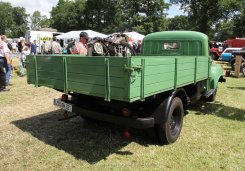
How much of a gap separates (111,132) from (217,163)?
6.76ft

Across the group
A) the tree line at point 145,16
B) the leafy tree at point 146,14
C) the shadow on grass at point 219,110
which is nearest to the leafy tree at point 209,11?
the tree line at point 145,16

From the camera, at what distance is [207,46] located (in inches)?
269

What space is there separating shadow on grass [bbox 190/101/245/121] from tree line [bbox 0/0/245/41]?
3874cm

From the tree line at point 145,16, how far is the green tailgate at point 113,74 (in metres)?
42.2

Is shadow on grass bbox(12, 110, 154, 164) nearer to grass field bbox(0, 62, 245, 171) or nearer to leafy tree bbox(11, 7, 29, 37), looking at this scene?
grass field bbox(0, 62, 245, 171)

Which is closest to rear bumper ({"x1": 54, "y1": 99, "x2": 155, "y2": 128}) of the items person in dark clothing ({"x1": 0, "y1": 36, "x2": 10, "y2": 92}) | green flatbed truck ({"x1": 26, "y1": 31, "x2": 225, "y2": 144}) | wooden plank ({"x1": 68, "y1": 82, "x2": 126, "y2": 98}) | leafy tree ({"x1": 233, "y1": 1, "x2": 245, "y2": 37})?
green flatbed truck ({"x1": 26, "y1": 31, "x2": 225, "y2": 144})

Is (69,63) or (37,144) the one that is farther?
(37,144)

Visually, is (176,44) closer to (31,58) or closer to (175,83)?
(175,83)

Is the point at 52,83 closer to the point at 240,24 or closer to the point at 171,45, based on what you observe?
the point at 171,45

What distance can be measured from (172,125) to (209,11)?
42.8 meters

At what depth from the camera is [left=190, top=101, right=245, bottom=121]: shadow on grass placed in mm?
6734

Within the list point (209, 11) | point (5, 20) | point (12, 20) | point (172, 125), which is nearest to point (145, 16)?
point (209, 11)

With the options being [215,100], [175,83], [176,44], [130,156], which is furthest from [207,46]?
[130,156]

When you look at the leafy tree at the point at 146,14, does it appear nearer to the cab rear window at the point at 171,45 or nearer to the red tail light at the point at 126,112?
the cab rear window at the point at 171,45
